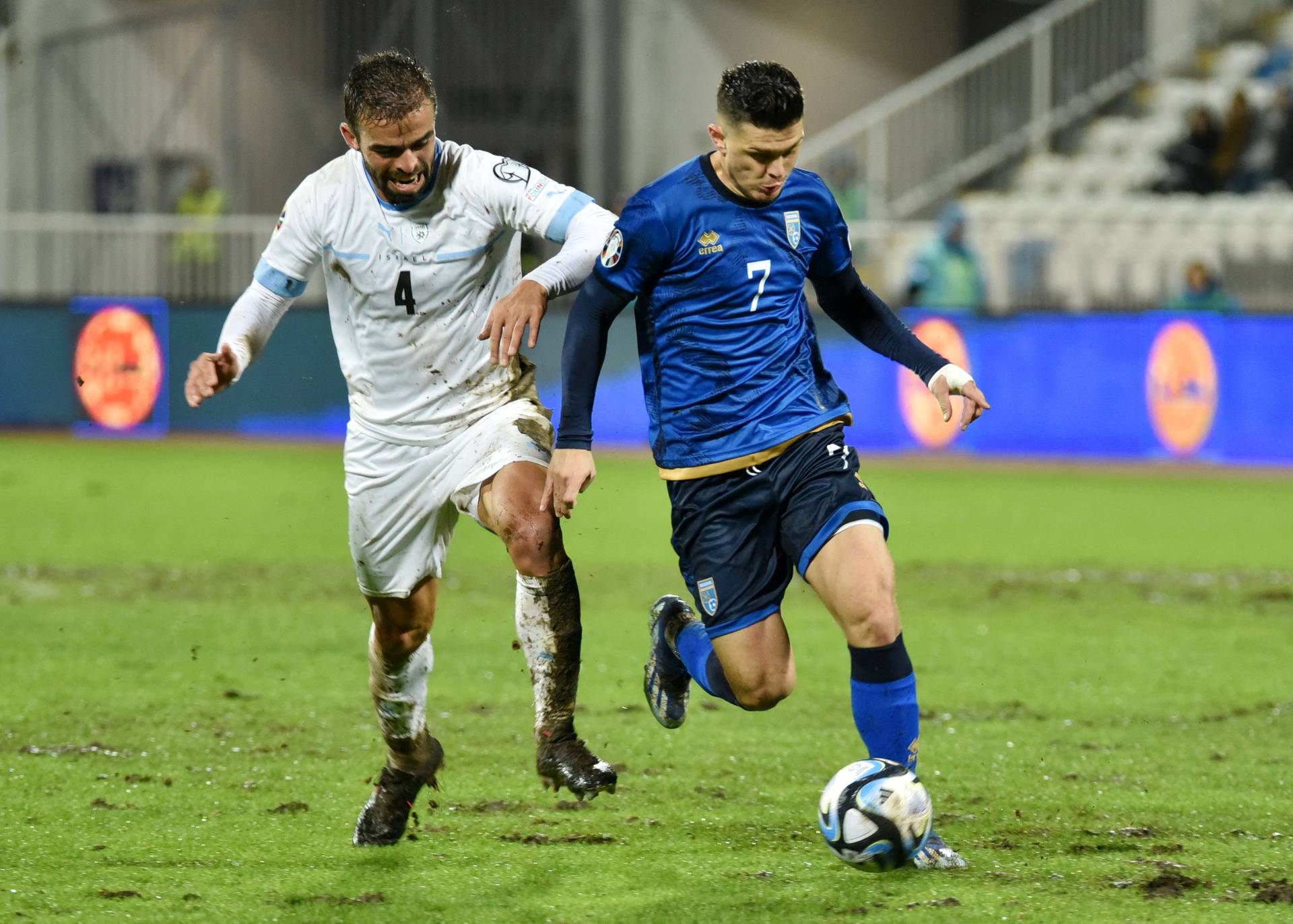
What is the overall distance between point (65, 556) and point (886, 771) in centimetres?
785

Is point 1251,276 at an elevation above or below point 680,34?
below

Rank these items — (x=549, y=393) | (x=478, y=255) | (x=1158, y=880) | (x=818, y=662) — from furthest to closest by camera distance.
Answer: (x=549, y=393), (x=818, y=662), (x=478, y=255), (x=1158, y=880)

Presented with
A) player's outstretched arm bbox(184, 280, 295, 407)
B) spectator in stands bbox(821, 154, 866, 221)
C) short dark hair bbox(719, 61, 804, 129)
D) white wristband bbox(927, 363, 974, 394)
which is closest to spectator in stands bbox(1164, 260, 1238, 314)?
spectator in stands bbox(821, 154, 866, 221)

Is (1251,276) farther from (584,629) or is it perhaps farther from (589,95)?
(584,629)

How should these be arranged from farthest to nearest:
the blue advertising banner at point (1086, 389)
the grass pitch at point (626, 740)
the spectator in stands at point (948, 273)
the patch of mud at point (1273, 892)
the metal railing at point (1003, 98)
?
the metal railing at point (1003, 98) → the spectator in stands at point (948, 273) → the blue advertising banner at point (1086, 389) → the grass pitch at point (626, 740) → the patch of mud at point (1273, 892)

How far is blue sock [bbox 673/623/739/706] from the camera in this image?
17.5ft

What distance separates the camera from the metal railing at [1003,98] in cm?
2177

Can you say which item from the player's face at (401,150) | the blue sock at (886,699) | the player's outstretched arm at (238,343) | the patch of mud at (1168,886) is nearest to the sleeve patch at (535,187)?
the player's face at (401,150)

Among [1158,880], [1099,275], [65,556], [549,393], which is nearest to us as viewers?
[1158,880]

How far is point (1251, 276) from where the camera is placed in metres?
18.6

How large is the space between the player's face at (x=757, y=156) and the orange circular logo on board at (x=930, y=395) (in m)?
11.9

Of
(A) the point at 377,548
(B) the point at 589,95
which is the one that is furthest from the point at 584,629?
(B) the point at 589,95

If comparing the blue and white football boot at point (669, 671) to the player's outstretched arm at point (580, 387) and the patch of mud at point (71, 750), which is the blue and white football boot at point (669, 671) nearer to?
the player's outstretched arm at point (580, 387)

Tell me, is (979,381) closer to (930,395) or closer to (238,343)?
(930,395)
